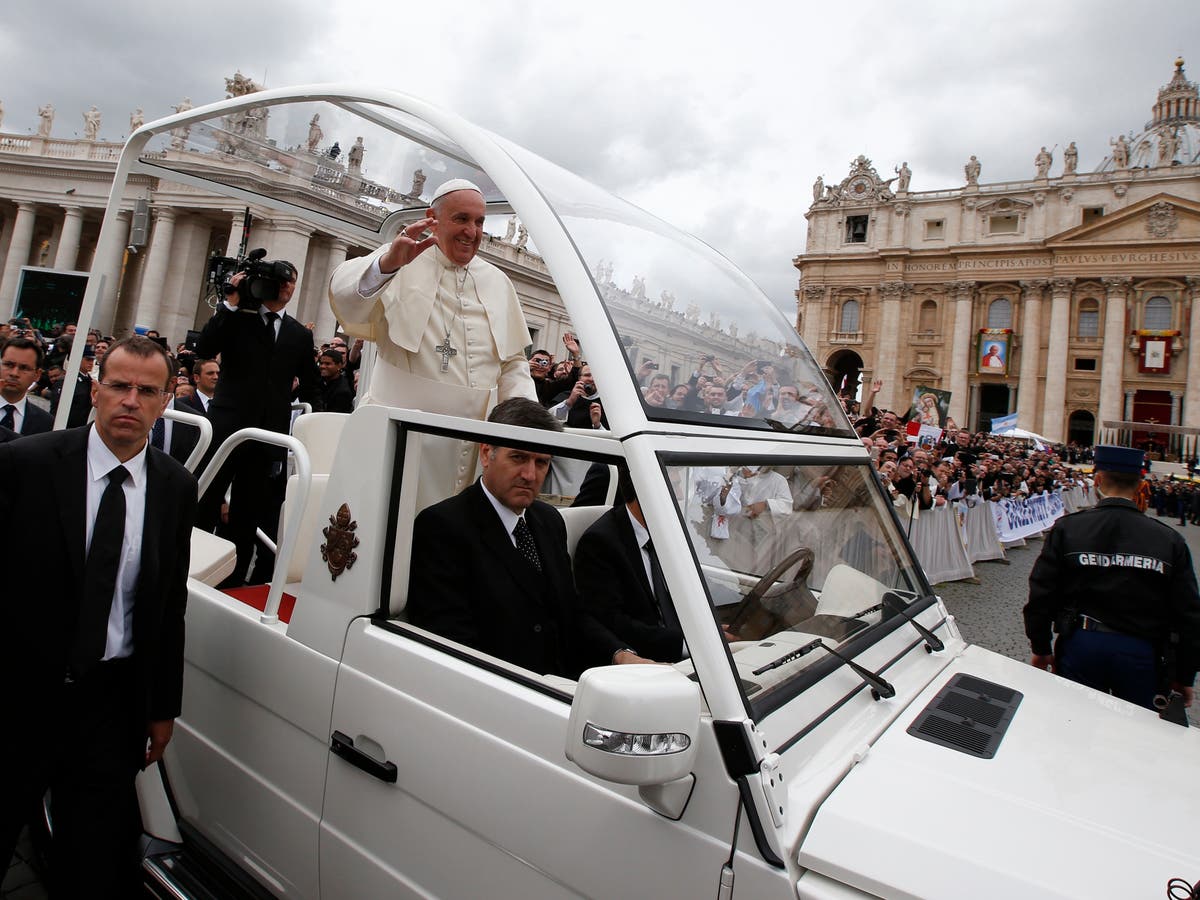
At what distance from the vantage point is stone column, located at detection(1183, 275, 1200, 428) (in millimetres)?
47406

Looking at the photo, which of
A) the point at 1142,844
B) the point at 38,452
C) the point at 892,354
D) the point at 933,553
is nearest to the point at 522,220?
the point at 38,452

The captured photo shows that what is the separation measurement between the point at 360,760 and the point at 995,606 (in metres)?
9.16

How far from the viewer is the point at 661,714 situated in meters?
1.29

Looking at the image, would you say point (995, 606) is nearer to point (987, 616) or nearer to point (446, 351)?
point (987, 616)

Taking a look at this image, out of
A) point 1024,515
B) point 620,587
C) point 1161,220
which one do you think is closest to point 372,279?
point 620,587

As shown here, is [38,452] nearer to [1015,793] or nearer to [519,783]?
[519,783]

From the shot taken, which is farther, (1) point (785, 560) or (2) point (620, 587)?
(2) point (620, 587)

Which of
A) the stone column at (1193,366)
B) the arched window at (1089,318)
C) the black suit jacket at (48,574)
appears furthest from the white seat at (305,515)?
the arched window at (1089,318)

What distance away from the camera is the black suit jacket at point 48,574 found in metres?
1.99

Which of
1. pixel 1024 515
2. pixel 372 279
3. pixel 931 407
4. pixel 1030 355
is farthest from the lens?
pixel 1030 355

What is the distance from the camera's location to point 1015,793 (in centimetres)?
152

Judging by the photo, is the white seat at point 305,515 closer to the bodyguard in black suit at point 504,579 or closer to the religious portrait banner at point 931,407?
the bodyguard in black suit at point 504,579

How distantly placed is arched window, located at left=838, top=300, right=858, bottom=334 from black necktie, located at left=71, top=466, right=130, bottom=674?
6348 centimetres

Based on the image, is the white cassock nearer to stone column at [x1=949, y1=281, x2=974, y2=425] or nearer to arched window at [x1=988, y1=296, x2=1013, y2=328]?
stone column at [x1=949, y1=281, x2=974, y2=425]
